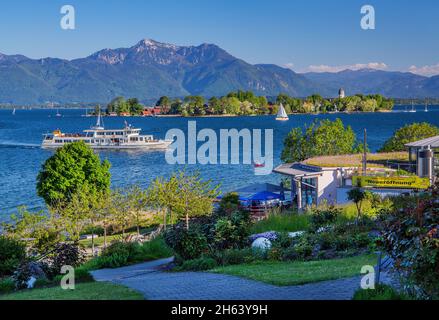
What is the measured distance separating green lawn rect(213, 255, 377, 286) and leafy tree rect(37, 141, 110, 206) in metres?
22.5

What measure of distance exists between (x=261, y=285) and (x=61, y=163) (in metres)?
27.3

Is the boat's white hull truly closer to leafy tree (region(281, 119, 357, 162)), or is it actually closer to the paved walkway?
leafy tree (region(281, 119, 357, 162))

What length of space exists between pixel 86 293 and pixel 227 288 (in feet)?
8.10

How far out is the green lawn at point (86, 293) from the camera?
10.2 meters

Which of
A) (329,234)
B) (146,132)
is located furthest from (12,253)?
(146,132)

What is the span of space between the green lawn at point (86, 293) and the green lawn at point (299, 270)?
90.9 inches

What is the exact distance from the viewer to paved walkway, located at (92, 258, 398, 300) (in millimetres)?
9654

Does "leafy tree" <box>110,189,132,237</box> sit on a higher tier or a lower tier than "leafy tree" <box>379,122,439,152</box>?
lower

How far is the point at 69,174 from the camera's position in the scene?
3600 cm

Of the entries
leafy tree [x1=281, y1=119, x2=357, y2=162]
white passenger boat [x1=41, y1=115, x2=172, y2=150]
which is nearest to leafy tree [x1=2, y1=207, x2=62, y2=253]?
leafy tree [x1=281, y1=119, x2=357, y2=162]

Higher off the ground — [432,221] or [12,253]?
[432,221]

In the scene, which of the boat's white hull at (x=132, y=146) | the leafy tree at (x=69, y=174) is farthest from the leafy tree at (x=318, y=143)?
the boat's white hull at (x=132, y=146)
